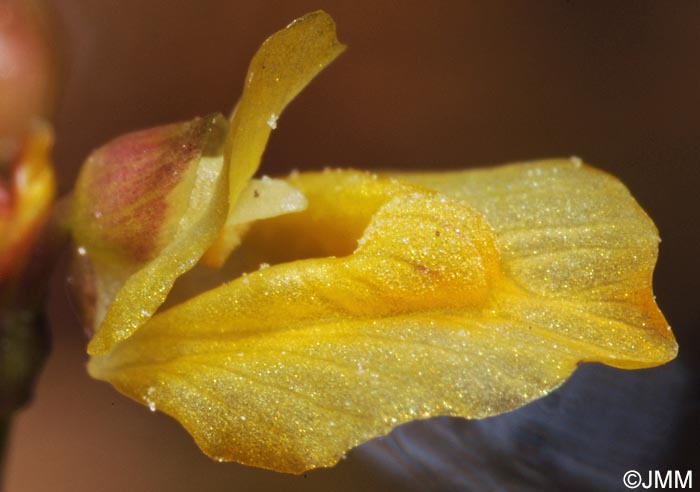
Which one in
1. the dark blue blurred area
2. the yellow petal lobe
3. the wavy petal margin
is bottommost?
the dark blue blurred area

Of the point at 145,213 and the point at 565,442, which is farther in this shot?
the point at 565,442

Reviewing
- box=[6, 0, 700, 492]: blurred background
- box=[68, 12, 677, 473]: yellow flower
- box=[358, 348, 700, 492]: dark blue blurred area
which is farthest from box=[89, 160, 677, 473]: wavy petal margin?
box=[6, 0, 700, 492]: blurred background

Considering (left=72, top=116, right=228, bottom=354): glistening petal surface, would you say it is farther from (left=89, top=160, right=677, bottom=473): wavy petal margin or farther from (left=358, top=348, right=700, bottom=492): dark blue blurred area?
(left=358, top=348, right=700, bottom=492): dark blue blurred area

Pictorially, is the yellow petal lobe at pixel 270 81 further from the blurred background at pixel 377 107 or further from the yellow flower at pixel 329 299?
the blurred background at pixel 377 107

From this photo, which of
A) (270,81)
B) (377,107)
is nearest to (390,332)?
(270,81)

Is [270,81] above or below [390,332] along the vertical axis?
above

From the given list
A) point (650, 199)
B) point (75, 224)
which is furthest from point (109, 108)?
point (650, 199)

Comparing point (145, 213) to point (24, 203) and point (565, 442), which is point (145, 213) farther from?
point (565, 442)
